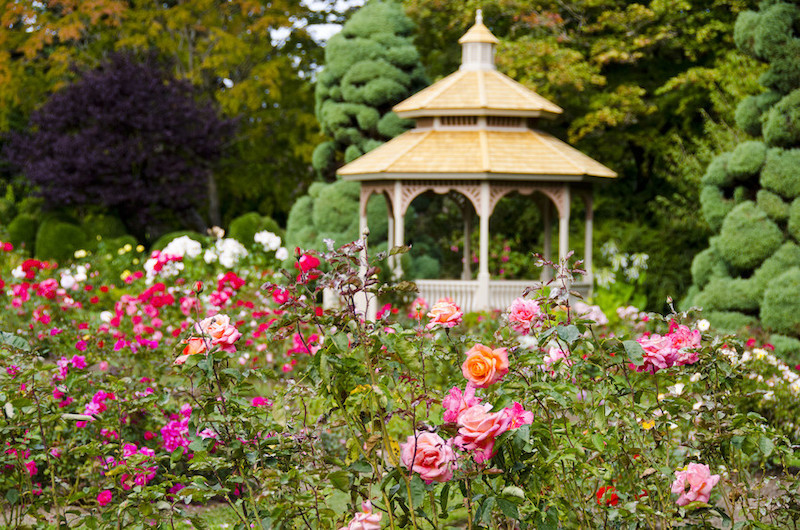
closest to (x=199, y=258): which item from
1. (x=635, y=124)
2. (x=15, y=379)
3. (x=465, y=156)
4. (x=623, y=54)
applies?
(x=465, y=156)

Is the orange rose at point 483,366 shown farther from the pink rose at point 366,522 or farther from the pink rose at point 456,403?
the pink rose at point 366,522

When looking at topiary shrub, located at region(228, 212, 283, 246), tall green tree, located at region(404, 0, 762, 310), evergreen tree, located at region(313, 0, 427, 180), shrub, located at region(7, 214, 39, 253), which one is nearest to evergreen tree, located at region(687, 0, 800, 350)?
tall green tree, located at region(404, 0, 762, 310)

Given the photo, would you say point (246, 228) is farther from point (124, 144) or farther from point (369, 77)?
point (369, 77)

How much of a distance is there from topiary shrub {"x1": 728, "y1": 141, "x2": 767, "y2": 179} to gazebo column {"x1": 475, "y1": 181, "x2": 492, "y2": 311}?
10.9 ft

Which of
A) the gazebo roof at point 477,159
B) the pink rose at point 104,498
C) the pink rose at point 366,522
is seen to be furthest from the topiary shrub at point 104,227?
the pink rose at point 366,522

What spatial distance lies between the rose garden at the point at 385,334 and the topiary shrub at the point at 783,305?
2 centimetres

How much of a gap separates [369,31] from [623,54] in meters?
4.31

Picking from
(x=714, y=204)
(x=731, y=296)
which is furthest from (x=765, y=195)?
(x=731, y=296)

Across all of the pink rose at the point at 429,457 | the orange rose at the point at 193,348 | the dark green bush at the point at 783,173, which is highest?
the dark green bush at the point at 783,173

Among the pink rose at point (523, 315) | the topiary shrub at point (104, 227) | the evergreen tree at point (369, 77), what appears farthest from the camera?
the topiary shrub at point (104, 227)

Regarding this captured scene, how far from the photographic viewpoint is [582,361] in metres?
2.86

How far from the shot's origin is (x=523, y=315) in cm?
298

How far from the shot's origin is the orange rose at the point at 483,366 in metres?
2.44

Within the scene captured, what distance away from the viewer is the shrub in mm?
20359
